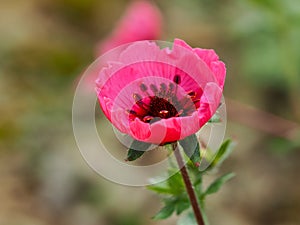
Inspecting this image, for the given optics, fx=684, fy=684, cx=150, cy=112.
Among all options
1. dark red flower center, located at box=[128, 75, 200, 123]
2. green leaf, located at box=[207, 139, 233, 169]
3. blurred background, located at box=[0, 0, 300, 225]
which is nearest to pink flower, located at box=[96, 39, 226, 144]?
dark red flower center, located at box=[128, 75, 200, 123]

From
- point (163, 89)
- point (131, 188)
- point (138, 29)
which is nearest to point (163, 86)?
point (163, 89)

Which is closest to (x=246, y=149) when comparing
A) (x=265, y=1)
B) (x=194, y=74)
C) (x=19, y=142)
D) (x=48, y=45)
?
(x=265, y=1)

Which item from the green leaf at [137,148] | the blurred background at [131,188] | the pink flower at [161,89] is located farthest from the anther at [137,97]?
the blurred background at [131,188]

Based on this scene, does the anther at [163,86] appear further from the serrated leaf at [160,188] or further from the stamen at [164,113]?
the serrated leaf at [160,188]

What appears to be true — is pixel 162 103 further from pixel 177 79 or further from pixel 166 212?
pixel 166 212

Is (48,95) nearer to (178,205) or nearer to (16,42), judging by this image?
(16,42)
